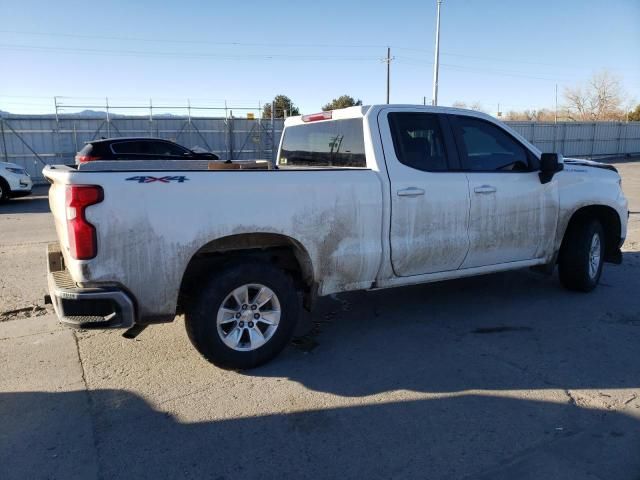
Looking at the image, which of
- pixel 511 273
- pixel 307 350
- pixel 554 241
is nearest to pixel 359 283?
pixel 307 350

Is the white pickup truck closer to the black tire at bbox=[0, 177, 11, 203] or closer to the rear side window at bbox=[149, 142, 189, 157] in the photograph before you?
the rear side window at bbox=[149, 142, 189, 157]

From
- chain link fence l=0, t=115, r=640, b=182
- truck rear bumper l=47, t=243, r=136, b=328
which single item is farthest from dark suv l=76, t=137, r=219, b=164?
truck rear bumper l=47, t=243, r=136, b=328

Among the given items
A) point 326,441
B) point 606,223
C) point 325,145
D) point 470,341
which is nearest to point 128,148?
point 325,145

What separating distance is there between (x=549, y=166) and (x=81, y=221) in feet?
13.9

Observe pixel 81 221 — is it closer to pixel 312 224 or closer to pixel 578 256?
pixel 312 224

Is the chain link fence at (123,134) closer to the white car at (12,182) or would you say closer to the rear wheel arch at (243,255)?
the white car at (12,182)

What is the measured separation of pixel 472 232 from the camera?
16.3 feet

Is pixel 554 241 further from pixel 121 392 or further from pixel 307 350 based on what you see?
pixel 121 392

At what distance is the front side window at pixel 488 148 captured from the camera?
5066 millimetres

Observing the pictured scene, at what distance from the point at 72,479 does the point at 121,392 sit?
0.97 m

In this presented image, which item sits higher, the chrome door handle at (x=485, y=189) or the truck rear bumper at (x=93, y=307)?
the chrome door handle at (x=485, y=189)

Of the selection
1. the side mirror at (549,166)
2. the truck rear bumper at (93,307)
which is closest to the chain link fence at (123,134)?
the side mirror at (549,166)

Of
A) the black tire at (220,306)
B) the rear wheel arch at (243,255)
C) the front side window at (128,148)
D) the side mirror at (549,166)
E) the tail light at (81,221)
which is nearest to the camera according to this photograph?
the tail light at (81,221)

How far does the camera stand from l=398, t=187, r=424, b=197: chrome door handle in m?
4.47
